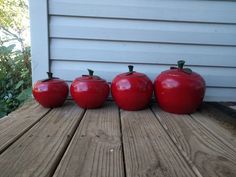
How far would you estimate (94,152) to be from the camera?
0.67 metres

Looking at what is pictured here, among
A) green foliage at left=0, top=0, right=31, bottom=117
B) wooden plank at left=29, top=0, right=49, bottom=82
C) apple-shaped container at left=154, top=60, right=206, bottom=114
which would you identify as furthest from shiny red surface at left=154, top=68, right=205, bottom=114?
green foliage at left=0, top=0, right=31, bottom=117

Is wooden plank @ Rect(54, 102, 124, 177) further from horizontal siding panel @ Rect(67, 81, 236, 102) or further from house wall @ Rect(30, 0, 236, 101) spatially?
horizontal siding panel @ Rect(67, 81, 236, 102)

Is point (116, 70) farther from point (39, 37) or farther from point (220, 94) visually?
point (220, 94)

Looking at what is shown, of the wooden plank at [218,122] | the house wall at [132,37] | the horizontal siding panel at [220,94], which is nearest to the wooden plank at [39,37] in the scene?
the house wall at [132,37]

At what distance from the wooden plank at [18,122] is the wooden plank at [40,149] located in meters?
0.02

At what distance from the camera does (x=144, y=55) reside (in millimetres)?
1368

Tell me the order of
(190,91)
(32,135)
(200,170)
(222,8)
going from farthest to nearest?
(222,8), (190,91), (32,135), (200,170)

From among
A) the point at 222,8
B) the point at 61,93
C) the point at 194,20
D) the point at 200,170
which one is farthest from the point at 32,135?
the point at 222,8

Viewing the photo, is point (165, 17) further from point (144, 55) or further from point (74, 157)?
point (74, 157)

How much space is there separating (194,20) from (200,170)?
99cm

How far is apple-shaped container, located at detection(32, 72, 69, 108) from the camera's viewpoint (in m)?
1.13

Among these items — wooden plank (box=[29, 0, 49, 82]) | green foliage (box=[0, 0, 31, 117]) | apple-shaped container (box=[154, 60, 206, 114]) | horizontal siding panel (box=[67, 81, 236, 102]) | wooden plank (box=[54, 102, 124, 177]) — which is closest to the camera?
wooden plank (box=[54, 102, 124, 177])

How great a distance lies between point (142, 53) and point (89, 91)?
0.43 metres

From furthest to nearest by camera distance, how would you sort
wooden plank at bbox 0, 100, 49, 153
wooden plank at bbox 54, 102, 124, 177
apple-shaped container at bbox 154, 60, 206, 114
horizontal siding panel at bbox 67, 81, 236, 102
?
horizontal siding panel at bbox 67, 81, 236, 102, apple-shaped container at bbox 154, 60, 206, 114, wooden plank at bbox 0, 100, 49, 153, wooden plank at bbox 54, 102, 124, 177
